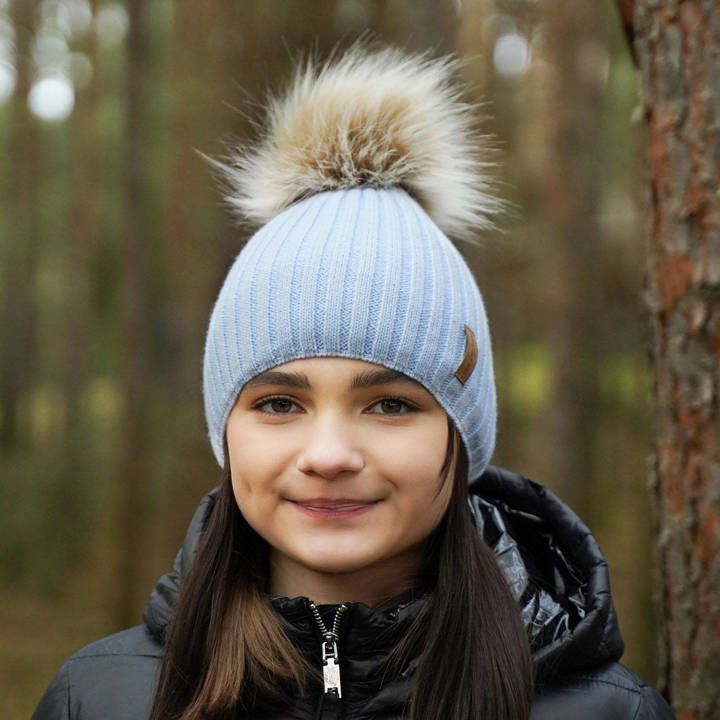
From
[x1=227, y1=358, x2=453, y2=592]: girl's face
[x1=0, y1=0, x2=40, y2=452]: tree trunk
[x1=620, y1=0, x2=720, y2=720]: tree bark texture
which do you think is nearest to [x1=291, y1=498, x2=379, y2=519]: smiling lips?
[x1=227, y1=358, x2=453, y2=592]: girl's face

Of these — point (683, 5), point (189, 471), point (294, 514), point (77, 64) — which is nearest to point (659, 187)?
point (683, 5)

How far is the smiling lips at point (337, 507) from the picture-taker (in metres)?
2.02

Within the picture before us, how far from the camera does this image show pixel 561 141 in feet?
24.0

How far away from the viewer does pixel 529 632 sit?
2.11 meters

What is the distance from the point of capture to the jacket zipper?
1990mm

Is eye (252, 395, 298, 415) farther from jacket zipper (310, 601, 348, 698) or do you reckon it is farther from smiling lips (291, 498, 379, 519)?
jacket zipper (310, 601, 348, 698)

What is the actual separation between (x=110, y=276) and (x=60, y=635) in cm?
767

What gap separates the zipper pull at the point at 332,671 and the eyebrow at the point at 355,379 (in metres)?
0.56

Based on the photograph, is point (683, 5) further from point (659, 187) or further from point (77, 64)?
point (77, 64)

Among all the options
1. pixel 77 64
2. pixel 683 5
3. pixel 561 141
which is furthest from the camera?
pixel 77 64

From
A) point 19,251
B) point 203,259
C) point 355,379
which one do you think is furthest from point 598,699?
point 19,251

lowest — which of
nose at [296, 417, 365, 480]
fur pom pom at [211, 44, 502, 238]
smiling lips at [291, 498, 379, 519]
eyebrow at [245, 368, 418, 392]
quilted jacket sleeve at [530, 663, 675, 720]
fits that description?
quilted jacket sleeve at [530, 663, 675, 720]

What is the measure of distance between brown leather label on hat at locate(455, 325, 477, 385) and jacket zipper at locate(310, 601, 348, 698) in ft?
1.89

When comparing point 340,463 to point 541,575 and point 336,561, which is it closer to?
point 336,561
